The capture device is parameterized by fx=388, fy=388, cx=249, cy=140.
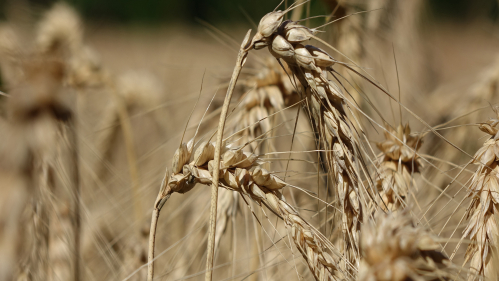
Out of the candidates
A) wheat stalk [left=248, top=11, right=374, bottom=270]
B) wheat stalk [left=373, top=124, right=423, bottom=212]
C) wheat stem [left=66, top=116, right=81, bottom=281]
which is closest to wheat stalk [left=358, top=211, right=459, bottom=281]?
wheat stalk [left=248, top=11, right=374, bottom=270]

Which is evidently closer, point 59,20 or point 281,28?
point 281,28

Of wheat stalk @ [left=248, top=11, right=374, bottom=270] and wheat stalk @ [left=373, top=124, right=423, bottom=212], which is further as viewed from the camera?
wheat stalk @ [left=373, top=124, right=423, bottom=212]

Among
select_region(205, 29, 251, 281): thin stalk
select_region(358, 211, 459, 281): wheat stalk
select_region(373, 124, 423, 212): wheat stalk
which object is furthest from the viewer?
select_region(373, 124, 423, 212): wheat stalk

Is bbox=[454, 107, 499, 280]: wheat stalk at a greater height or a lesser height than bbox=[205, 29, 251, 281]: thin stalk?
lesser

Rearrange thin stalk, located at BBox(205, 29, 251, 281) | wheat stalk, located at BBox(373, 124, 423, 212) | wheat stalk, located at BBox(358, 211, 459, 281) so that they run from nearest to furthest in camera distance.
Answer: wheat stalk, located at BBox(358, 211, 459, 281) → thin stalk, located at BBox(205, 29, 251, 281) → wheat stalk, located at BBox(373, 124, 423, 212)

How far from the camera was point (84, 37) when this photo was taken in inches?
51.6

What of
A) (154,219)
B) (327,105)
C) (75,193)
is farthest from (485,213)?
(75,193)

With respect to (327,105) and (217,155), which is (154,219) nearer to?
(217,155)

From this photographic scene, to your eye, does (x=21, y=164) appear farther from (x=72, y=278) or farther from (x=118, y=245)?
(x=118, y=245)

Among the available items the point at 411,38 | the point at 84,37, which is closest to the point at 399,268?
the point at 84,37

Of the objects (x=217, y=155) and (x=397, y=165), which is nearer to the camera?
(x=217, y=155)

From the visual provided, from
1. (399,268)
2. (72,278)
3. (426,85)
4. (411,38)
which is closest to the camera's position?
(399,268)

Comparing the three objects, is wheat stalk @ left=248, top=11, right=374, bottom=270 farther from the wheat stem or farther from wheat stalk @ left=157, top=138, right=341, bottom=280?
the wheat stem

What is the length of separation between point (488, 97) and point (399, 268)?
0.99 meters
